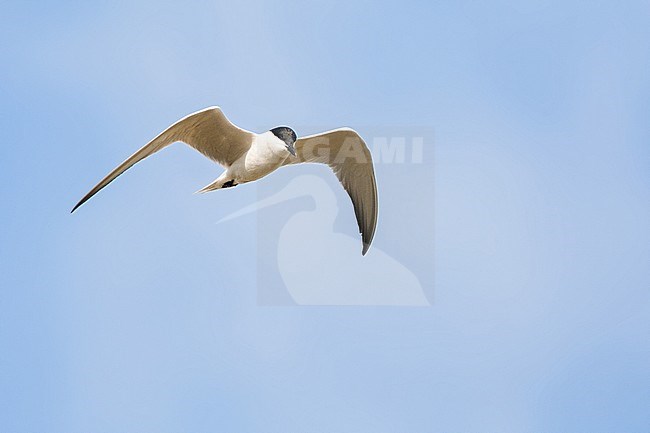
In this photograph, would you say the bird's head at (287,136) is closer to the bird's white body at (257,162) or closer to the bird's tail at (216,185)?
the bird's white body at (257,162)

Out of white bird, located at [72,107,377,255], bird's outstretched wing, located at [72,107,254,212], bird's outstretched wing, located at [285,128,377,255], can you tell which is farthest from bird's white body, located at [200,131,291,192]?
bird's outstretched wing, located at [285,128,377,255]

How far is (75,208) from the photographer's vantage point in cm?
952

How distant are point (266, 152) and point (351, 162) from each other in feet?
4.66

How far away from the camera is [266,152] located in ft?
33.8

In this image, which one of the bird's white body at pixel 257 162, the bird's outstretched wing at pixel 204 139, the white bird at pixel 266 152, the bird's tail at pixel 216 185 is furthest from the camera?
the bird's tail at pixel 216 185

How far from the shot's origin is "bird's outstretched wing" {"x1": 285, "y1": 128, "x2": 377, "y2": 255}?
36.0ft

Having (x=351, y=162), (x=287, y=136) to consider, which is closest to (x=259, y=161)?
(x=287, y=136)

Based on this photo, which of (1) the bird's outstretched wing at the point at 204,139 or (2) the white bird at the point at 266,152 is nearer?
→ (1) the bird's outstretched wing at the point at 204,139

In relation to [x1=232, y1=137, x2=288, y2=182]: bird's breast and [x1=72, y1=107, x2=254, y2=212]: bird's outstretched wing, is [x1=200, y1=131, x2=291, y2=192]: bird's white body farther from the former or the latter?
[x1=72, y1=107, x2=254, y2=212]: bird's outstretched wing

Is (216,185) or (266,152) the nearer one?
(266,152)

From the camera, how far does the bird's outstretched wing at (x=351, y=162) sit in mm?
10969

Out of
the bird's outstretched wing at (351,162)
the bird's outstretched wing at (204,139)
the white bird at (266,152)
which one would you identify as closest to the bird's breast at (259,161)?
the white bird at (266,152)

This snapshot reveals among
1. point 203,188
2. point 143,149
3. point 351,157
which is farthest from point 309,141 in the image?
point 143,149

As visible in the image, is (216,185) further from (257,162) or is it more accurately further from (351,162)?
(351,162)
